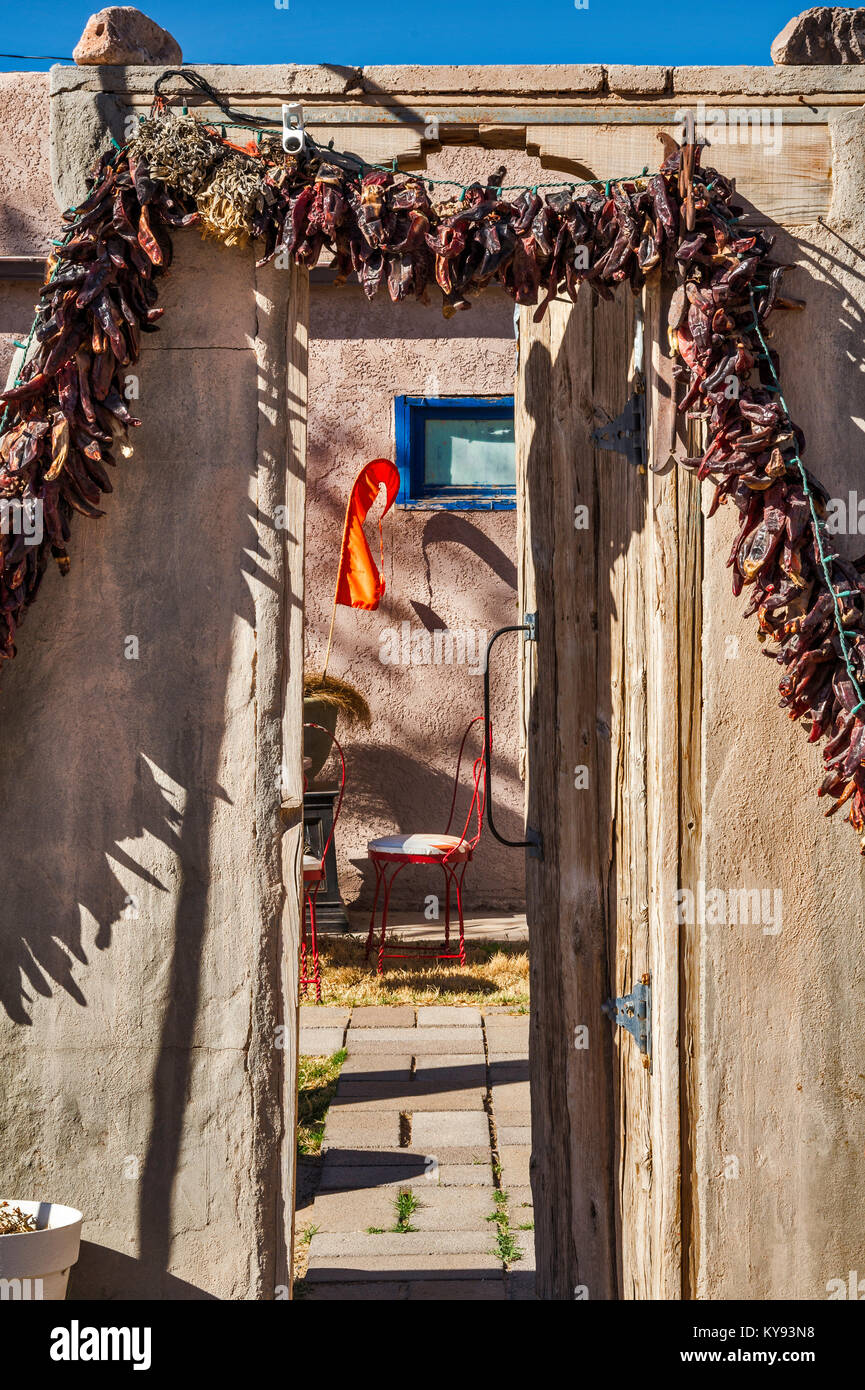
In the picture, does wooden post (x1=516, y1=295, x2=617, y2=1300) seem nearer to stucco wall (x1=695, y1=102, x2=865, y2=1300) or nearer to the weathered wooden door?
the weathered wooden door

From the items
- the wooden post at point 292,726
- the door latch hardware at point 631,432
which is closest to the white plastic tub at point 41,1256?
the wooden post at point 292,726

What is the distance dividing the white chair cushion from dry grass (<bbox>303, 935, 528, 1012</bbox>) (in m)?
0.70

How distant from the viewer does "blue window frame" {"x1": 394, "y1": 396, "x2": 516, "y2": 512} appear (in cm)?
812

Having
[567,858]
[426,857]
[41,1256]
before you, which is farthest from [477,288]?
[426,857]

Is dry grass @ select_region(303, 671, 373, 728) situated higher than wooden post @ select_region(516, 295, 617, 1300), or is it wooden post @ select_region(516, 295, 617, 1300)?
dry grass @ select_region(303, 671, 373, 728)

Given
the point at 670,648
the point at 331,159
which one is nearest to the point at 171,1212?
the point at 670,648

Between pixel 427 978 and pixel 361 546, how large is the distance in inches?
109

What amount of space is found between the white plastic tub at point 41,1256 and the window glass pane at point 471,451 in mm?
6076

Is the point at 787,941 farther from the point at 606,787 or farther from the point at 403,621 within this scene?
the point at 403,621

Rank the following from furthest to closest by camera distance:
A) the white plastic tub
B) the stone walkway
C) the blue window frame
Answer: the blue window frame < the stone walkway < the white plastic tub

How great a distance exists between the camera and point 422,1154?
5195mm

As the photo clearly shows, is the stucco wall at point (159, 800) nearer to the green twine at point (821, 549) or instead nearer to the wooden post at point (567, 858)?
the wooden post at point (567, 858)

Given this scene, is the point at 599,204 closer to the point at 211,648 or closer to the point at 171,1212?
the point at 211,648

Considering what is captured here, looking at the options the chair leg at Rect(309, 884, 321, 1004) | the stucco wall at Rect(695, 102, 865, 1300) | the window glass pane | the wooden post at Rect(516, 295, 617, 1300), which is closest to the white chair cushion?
the chair leg at Rect(309, 884, 321, 1004)
